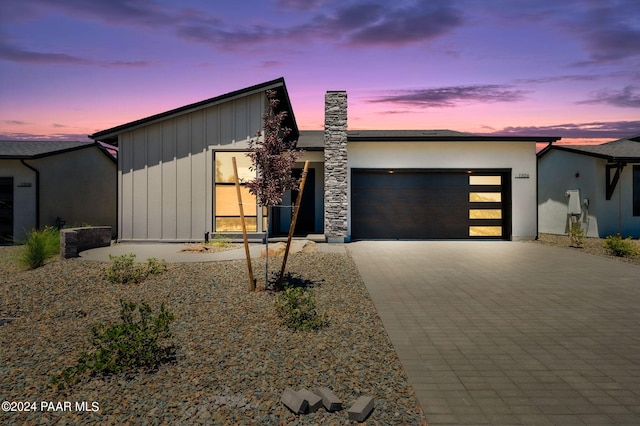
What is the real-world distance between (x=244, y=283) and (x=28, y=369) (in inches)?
167

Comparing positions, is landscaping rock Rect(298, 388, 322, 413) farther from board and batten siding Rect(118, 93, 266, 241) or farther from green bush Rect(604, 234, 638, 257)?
green bush Rect(604, 234, 638, 257)

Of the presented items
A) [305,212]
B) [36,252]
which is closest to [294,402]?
[36,252]

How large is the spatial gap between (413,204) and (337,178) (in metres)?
3.45

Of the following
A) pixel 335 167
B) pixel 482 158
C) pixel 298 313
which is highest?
pixel 482 158

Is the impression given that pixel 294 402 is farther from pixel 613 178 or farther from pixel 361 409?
pixel 613 178

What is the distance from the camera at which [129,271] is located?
8797 mm

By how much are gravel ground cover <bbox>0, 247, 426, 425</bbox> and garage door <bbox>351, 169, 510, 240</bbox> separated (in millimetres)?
8577

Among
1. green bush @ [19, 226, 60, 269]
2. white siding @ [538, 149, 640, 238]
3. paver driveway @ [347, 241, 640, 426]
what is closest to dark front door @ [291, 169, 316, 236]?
paver driveway @ [347, 241, 640, 426]

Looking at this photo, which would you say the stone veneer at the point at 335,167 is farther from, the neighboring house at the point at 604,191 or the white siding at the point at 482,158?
the neighboring house at the point at 604,191

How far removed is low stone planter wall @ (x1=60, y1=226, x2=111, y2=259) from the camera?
446 inches

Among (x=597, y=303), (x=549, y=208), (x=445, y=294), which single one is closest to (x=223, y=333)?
(x=445, y=294)

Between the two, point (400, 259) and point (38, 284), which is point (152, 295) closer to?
point (38, 284)

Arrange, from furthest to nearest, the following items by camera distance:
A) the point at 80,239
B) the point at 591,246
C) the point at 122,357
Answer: the point at 591,246, the point at 80,239, the point at 122,357

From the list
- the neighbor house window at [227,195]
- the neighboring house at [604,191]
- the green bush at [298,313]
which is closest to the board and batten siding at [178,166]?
the neighbor house window at [227,195]
